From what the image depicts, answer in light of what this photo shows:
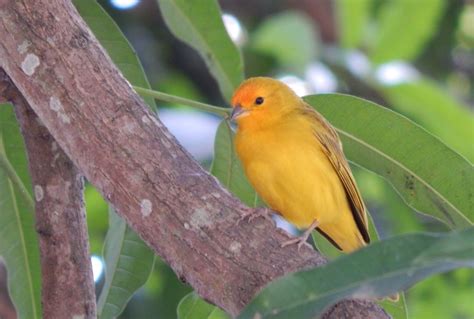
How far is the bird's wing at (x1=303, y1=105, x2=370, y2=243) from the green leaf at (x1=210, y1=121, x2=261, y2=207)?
33cm

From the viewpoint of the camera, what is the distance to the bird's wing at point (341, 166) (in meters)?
4.16

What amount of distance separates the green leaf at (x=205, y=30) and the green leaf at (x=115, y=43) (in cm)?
24

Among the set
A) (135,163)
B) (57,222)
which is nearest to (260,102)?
(57,222)

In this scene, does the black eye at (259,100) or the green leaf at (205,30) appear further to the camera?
the black eye at (259,100)

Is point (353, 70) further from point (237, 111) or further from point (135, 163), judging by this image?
point (135, 163)

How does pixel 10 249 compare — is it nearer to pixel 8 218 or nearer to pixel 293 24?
pixel 8 218

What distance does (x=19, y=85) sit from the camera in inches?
130

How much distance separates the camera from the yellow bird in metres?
4.12

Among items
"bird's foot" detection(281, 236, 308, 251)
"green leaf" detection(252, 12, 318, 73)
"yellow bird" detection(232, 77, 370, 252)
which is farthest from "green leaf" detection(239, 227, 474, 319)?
"green leaf" detection(252, 12, 318, 73)

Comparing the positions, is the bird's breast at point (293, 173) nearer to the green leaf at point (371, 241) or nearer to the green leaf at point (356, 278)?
the green leaf at point (371, 241)

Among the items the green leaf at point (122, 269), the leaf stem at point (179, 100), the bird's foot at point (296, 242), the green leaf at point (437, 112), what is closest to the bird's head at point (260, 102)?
the leaf stem at point (179, 100)

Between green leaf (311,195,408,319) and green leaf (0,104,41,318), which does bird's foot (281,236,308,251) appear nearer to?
green leaf (311,195,408,319)

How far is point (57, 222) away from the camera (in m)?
3.50

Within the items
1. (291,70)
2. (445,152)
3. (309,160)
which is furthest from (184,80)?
(445,152)
